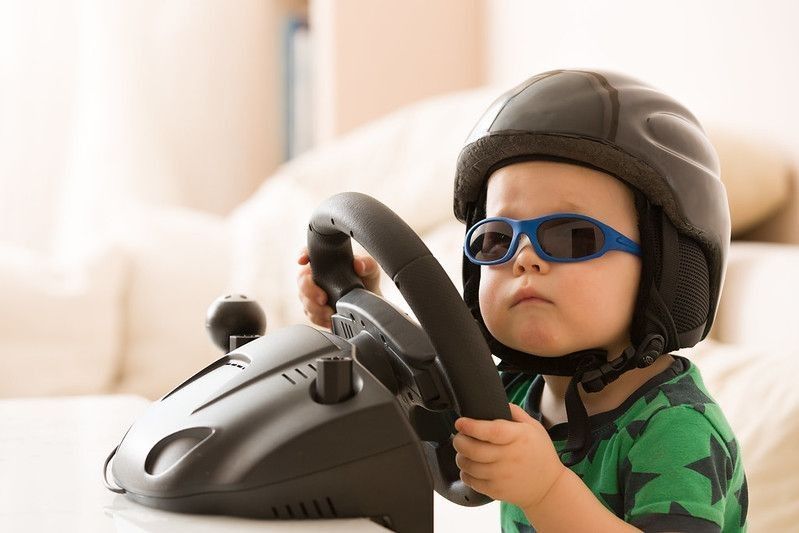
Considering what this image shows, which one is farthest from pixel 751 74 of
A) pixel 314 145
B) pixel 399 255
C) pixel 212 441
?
pixel 314 145

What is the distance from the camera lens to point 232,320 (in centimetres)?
89

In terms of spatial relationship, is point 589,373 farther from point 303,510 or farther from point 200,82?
point 200,82

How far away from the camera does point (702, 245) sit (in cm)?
98

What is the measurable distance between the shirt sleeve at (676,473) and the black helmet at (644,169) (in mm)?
67

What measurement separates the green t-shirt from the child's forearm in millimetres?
55

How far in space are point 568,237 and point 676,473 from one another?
223 millimetres

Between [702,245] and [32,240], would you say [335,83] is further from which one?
[702,245]

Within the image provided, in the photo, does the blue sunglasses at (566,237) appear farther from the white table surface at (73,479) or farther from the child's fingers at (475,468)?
the white table surface at (73,479)

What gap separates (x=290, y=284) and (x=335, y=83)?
0.95 metres

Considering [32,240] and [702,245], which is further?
[32,240]

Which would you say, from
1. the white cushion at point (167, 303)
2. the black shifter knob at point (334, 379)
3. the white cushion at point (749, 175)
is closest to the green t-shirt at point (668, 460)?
the black shifter knob at point (334, 379)

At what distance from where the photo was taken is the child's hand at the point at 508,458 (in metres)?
0.69

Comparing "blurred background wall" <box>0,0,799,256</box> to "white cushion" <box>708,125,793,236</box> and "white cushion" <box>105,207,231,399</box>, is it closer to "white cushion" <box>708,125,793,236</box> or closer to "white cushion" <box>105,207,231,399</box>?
"white cushion" <box>105,207,231,399</box>

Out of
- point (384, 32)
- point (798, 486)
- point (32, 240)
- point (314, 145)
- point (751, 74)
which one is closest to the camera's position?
point (798, 486)
